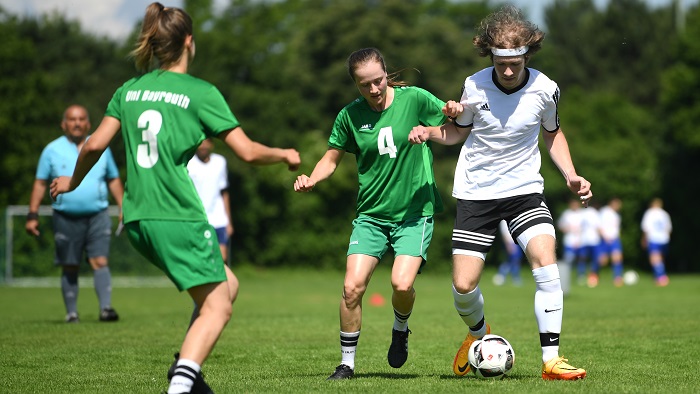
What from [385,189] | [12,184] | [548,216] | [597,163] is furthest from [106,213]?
[597,163]

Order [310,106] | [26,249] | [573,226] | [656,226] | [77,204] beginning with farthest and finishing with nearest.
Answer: [310,106], [573,226], [656,226], [26,249], [77,204]

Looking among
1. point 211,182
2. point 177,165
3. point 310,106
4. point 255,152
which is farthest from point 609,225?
point 177,165

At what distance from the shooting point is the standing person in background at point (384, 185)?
7.61 m

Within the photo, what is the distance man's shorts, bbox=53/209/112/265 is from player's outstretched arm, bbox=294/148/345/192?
5.52 meters

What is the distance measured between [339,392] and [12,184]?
102ft

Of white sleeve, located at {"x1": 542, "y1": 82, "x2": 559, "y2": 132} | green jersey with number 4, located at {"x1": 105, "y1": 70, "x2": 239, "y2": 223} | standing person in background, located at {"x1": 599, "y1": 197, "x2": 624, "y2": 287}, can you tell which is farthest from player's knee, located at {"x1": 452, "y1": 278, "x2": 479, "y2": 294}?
standing person in background, located at {"x1": 599, "y1": 197, "x2": 624, "y2": 287}

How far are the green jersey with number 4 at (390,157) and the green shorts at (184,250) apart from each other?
7.13 feet

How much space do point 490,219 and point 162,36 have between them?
2849 millimetres

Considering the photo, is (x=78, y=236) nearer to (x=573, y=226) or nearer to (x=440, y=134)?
(x=440, y=134)

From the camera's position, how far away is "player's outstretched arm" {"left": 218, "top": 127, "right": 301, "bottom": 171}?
5.82 m

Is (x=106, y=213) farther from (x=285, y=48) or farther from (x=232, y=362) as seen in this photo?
(x=285, y=48)

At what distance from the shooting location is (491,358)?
746cm

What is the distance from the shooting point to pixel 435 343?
1039 cm

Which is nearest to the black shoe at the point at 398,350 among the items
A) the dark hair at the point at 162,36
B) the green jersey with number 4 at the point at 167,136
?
the green jersey with number 4 at the point at 167,136
